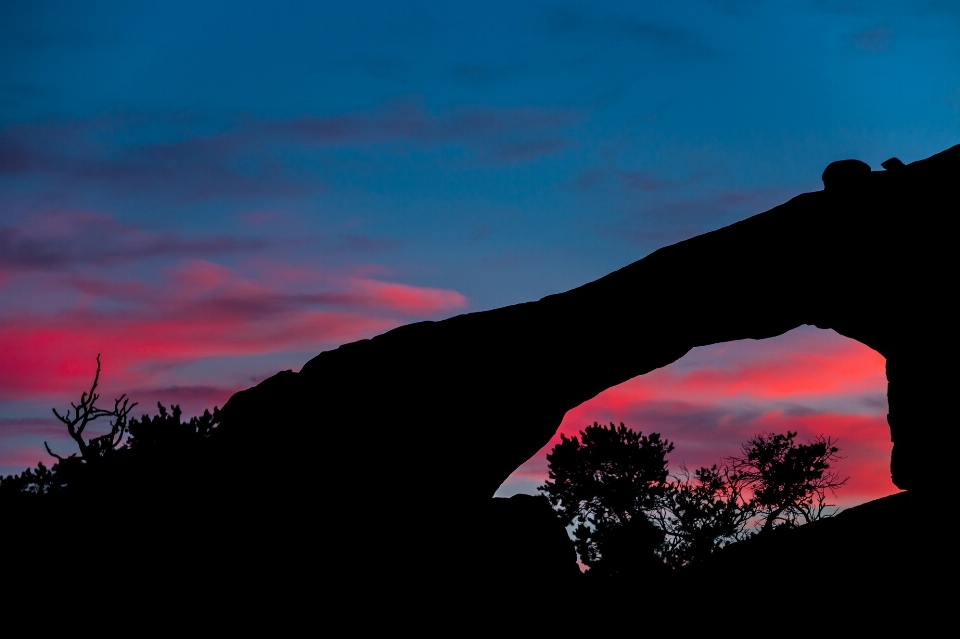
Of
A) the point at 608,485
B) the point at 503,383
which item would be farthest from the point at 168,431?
the point at 608,485

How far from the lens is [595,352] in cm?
1881

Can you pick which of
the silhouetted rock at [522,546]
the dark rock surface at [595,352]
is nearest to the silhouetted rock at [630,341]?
the dark rock surface at [595,352]

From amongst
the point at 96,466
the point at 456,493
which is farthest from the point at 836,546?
the point at 96,466

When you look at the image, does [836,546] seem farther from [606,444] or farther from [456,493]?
[606,444]

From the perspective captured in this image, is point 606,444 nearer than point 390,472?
No

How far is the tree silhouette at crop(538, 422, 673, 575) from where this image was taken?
32.7 meters

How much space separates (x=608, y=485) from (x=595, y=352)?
53.6 ft

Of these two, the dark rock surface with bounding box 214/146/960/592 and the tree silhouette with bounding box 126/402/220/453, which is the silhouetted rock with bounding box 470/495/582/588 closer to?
the dark rock surface with bounding box 214/146/960/592

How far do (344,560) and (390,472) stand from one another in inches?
83.2

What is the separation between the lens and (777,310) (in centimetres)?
1780

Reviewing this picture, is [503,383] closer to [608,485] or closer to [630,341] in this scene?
[630,341]

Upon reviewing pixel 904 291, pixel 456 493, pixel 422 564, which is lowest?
pixel 422 564

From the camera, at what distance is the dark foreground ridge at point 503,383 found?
54.9ft

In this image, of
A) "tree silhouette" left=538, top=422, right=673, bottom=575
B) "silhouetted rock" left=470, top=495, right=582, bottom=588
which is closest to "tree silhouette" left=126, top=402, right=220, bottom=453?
"silhouetted rock" left=470, top=495, right=582, bottom=588
